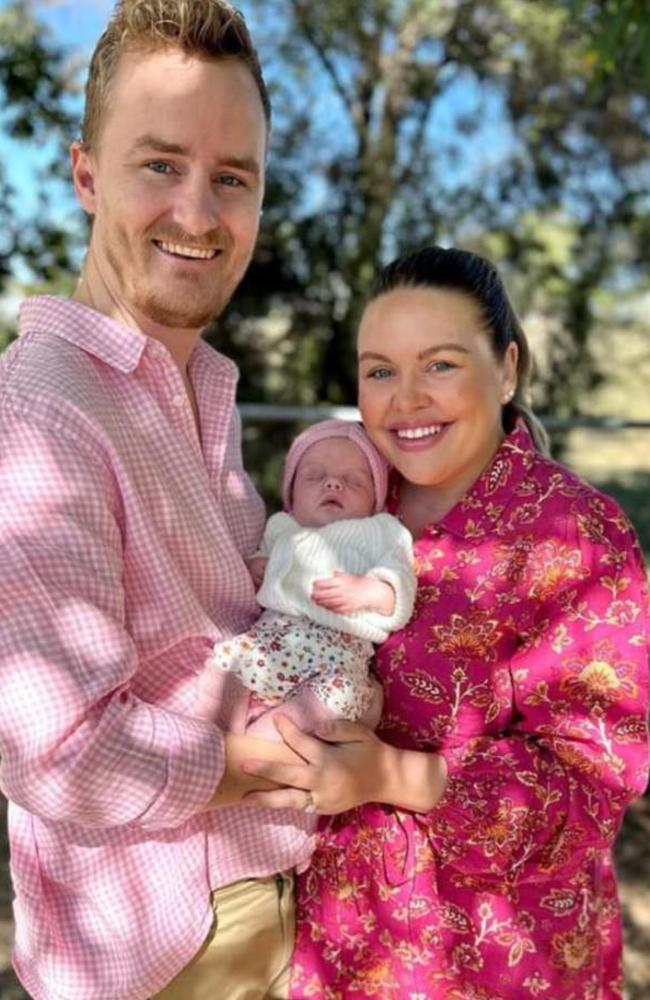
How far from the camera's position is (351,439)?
2.16m

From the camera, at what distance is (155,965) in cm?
172

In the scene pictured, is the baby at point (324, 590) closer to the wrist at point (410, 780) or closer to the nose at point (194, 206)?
the wrist at point (410, 780)

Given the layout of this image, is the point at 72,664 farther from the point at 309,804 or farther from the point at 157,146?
the point at 157,146

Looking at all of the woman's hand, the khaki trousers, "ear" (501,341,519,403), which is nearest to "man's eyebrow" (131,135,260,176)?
"ear" (501,341,519,403)

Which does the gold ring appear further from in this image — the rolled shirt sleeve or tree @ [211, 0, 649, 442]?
tree @ [211, 0, 649, 442]

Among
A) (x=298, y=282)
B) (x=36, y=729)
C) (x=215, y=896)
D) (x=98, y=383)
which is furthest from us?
(x=298, y=282)

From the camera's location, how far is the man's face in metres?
1.78

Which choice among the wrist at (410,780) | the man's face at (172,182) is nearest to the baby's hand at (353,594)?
the wrist at (410,780)

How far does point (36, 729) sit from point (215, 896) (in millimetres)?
548

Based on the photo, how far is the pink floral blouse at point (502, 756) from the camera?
185 cm

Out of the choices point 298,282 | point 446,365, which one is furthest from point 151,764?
point 298,282

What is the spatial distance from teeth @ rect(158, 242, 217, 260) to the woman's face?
368 mm

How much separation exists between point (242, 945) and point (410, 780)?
402mm

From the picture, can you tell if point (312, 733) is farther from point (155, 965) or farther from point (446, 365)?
point (446, 365)
